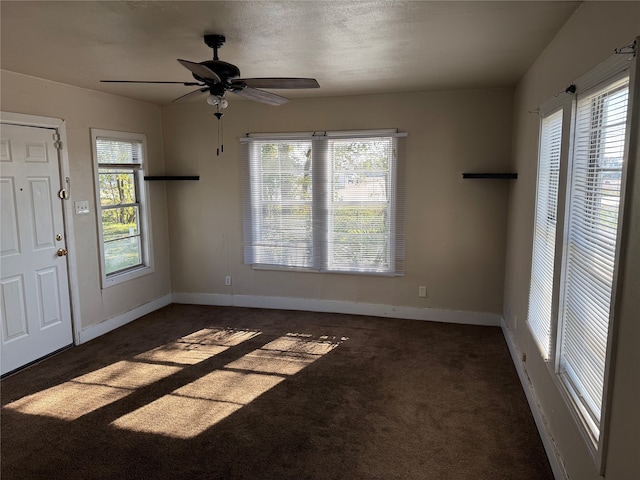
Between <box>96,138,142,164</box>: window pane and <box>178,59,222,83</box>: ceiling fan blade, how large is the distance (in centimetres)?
249

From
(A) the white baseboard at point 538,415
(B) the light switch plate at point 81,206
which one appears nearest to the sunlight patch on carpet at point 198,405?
(A) the white baseboard at point 538,415

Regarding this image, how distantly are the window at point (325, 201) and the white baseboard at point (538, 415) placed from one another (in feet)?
4.92

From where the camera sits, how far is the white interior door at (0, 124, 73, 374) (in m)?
3.54

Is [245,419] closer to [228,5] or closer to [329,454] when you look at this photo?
[329,454]

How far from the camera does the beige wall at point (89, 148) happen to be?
12.1ft

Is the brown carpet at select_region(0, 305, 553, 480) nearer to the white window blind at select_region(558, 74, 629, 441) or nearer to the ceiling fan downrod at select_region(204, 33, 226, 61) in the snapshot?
the white window blind at select_region(558, 74, 629, 441)

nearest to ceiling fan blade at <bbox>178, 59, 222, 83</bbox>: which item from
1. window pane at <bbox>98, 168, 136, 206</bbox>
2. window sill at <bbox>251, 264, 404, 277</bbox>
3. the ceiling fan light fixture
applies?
the ceiling fan light fixture

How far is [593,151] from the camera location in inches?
79.3

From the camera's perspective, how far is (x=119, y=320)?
4.75 metres

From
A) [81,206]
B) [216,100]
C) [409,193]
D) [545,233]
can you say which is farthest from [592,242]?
[81,206]

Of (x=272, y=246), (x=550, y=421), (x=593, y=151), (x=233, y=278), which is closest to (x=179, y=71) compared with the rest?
(x=272, y=246)

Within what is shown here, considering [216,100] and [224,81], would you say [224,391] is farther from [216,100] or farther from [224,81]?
[224,81]

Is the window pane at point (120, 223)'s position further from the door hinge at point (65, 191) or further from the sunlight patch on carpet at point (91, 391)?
the sunlight patch on carpet at point (91, 391)

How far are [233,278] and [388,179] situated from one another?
2192mm
